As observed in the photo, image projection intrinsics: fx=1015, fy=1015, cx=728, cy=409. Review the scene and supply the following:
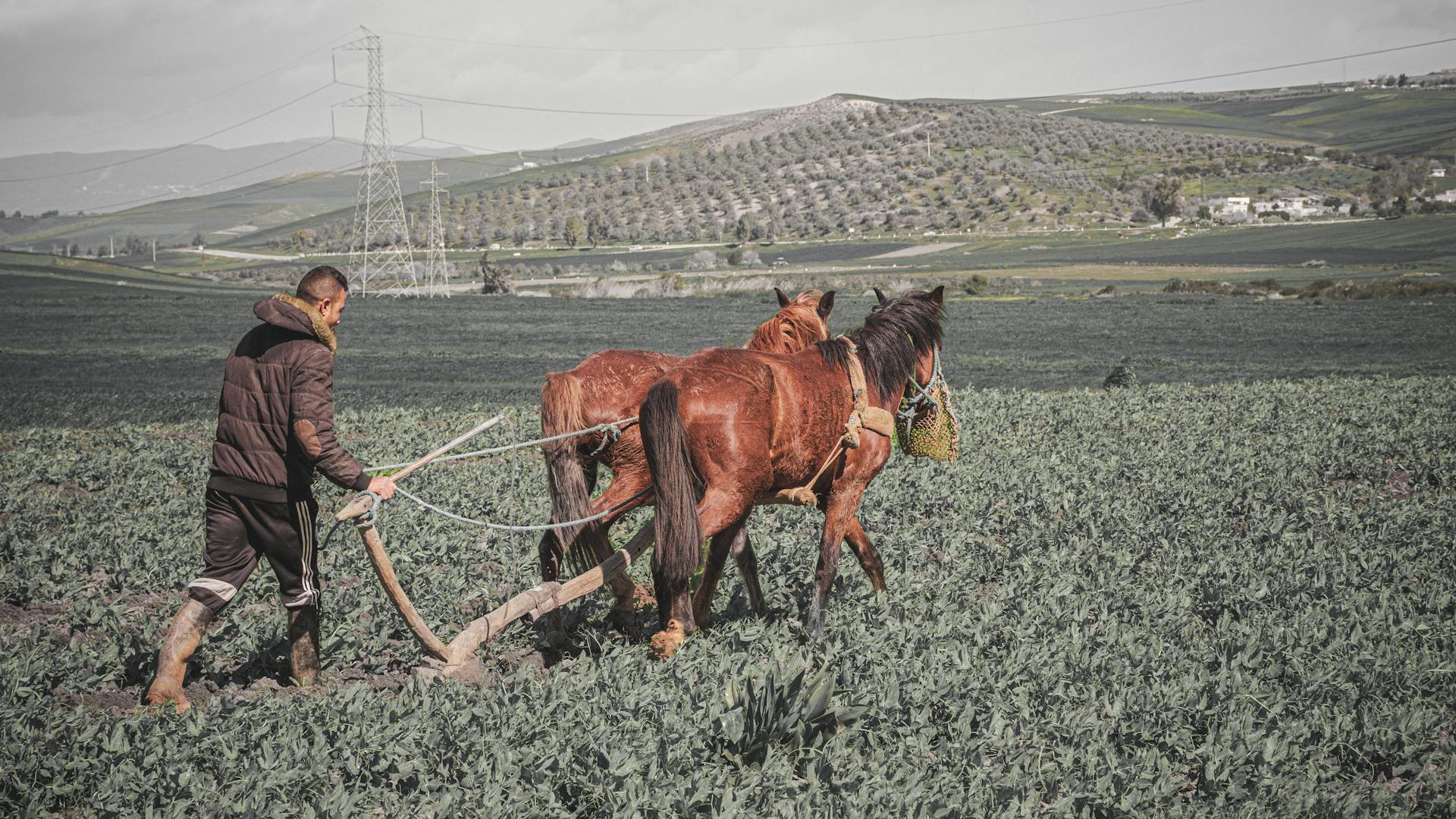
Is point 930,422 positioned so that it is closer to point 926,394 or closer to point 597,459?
point 926,394

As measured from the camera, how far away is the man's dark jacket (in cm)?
525

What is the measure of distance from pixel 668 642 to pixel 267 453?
2438 mm

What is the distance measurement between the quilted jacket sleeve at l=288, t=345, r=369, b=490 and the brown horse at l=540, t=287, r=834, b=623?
1673 millimetres

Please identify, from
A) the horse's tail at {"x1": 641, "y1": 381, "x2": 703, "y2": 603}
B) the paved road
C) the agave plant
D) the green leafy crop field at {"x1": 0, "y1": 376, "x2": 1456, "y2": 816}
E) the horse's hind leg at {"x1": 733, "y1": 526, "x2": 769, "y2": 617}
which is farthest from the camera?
the paved road

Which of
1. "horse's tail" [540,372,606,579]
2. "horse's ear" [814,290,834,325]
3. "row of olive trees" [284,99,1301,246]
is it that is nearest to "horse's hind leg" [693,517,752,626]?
"horse's tail" [540,372,606,579]

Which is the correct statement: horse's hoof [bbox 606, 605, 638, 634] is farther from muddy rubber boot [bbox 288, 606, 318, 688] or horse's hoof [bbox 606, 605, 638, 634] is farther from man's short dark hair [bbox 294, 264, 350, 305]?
man's short dark hair [bbox 294, 264, 350, 305]

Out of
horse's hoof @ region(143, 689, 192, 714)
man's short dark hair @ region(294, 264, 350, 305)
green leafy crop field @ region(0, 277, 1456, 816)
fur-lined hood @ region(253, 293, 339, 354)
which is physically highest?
man's short dark hair @ region(294, 264, 350, 305)

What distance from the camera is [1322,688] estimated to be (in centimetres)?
569

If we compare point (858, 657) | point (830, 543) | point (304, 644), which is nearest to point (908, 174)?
point (830, 543)

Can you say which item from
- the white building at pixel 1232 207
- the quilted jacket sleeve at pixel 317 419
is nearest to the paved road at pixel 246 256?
the white building at pixel 1232 207

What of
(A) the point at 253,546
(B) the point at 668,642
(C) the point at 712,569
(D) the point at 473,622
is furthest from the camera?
(C) the point at 712,569

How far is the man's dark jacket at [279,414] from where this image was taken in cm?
525

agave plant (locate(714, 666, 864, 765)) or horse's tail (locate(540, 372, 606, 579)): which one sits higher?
horse's tail (locate(540, 372, 606, 579))

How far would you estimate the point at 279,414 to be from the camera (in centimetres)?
530
